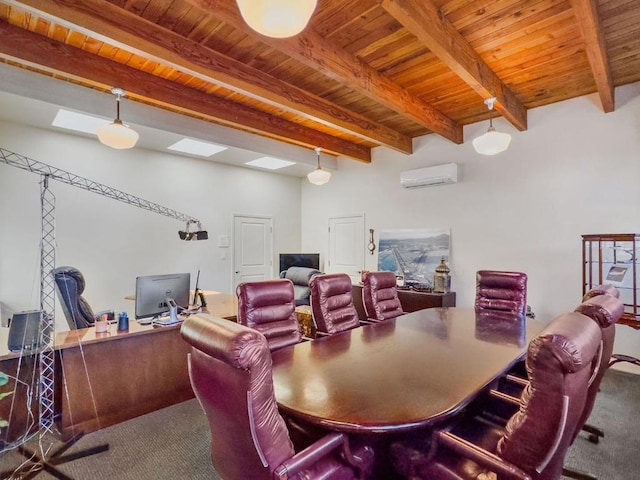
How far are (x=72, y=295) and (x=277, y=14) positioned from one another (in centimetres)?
300

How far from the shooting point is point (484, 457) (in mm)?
1306

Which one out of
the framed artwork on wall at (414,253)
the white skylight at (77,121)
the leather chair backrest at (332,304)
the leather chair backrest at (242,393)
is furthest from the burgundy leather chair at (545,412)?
the white skylight at (77,121)

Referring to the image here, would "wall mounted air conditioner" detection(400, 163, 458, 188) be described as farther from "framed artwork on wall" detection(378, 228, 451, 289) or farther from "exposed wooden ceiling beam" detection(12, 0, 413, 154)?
"exposed wooden ceiling beam" detection(12, 0, 413, 154)

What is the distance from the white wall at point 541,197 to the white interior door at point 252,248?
8.43 feet

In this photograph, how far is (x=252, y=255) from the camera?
6.80 metres

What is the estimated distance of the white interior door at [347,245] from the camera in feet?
21.5

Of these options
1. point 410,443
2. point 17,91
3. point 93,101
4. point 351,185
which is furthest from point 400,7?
point 351,185

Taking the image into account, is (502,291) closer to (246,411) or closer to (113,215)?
(246,411)

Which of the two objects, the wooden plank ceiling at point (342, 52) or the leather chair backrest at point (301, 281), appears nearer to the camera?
the wooden plank ceiling at point (342, 52)

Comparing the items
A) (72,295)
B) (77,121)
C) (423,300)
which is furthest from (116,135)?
(423,300)

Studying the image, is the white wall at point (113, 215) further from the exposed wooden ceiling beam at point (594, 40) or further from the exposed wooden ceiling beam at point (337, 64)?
the exposed wooden ceiling beam at point (594, 40)

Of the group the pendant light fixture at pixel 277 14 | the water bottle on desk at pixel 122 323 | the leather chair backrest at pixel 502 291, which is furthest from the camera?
the leather chair backrest at pixel 502 291

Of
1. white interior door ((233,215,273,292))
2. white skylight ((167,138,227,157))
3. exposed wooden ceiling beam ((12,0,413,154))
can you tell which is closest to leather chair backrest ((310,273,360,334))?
exposed wooden ceiling beam ((12,0,413,154))

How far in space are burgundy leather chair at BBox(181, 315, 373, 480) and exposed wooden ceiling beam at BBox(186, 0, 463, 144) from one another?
6.42 ft
